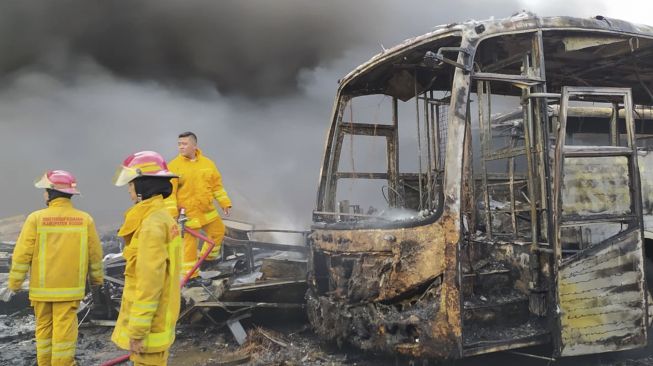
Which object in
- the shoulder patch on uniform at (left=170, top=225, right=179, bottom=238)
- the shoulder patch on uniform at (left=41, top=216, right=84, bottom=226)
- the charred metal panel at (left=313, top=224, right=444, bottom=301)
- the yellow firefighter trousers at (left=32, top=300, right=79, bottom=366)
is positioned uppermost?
the shoulder patch on uniform at (left=41, top=216, right=84, bottom=226)

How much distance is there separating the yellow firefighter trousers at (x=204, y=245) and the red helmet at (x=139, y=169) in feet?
8.69

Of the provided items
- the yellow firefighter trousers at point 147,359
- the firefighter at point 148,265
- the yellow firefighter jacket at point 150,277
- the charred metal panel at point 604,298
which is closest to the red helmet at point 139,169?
the firefighter at point 148,265

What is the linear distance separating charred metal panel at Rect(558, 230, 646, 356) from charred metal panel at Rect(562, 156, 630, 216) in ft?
0.84

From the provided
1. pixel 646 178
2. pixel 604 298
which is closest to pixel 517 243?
pixel 604 298

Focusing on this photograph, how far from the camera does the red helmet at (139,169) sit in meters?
2.40

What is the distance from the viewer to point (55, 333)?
3.36 m

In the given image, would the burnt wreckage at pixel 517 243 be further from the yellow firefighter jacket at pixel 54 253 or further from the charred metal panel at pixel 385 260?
the yellow firefighter jacket at pixel 54 253

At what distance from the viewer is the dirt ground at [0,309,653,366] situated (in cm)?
379

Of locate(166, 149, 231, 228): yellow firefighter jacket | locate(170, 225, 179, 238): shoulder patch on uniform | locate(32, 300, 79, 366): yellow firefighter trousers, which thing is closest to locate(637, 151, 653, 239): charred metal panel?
locate(170, 225, 179, 238): shoulder patch on uniform

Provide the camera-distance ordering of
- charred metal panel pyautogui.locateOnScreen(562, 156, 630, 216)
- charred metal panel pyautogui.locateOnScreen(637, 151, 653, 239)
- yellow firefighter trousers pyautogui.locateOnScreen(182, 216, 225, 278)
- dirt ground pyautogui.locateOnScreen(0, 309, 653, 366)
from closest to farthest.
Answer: charred metal panel pyautogui.locateOnScreen(562, 156, 630, 216)
dirt ground pyautogui.locateOnScreen(0, 309, 653, 366)
charred metal panel pyautogui.locateOnScreen(637, 151, 653, 239)
yellow firefighter trousers pyautogui.locateOnScreen(182, 216, 225, 278)

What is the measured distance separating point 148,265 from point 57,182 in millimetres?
1691

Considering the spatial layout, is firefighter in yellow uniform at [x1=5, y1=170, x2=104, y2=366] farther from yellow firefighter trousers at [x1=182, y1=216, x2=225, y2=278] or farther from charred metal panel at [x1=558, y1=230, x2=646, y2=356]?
charred metal panel at [x1=558, y1=230, x2=646, y2=356]

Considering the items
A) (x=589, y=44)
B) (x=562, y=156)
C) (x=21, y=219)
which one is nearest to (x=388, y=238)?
(x=562, y=156)

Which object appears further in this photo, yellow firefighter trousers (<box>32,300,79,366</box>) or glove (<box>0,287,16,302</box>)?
glove (<box>0,287,16,302</box>)
